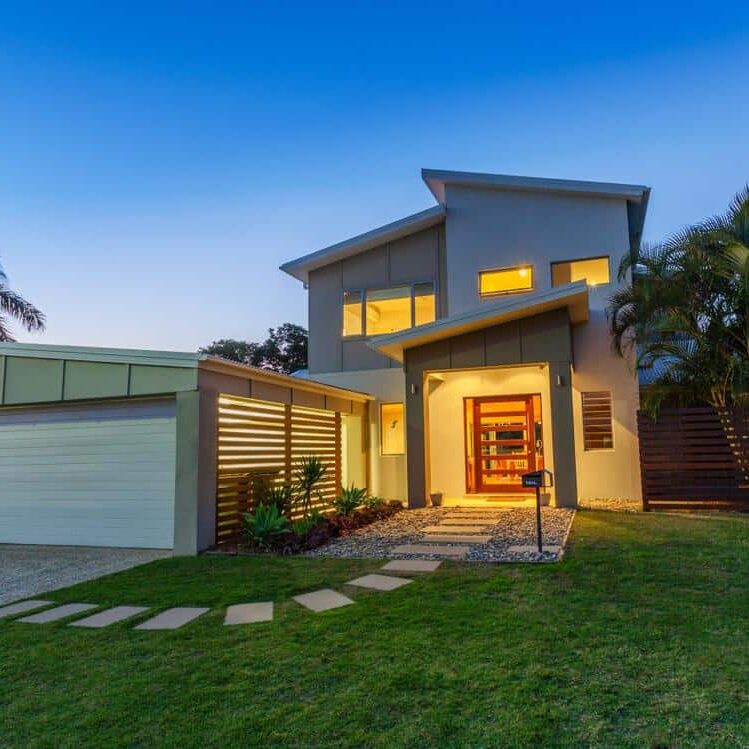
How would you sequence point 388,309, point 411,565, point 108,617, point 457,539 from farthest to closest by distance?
point 388,309
point 457,539
point 411,565
point 108,617

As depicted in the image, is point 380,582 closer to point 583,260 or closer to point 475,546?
point 475,546

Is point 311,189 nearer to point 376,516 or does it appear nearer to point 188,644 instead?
Result: point 376,516

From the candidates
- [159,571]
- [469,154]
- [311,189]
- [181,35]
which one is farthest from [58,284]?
[159,571]

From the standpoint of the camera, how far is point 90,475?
28.4 feet

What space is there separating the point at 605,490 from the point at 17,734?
1164 cm

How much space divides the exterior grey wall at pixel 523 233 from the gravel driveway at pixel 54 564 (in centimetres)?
886

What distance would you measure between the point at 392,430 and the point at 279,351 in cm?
2484

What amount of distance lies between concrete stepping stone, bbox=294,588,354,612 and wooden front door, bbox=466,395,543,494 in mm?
8508

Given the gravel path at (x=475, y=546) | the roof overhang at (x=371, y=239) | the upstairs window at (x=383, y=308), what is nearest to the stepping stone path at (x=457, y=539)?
the gravel path at (x=475, y=546)

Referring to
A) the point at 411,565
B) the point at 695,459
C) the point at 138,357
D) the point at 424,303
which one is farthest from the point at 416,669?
the point at 424,303

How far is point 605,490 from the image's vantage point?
12.1m

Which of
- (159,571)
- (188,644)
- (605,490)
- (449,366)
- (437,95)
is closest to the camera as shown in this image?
(188,644)

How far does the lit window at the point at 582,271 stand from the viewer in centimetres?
1261

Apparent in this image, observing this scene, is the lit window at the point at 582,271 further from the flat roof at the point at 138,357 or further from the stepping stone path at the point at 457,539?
the flat roof at the point at 138,357
